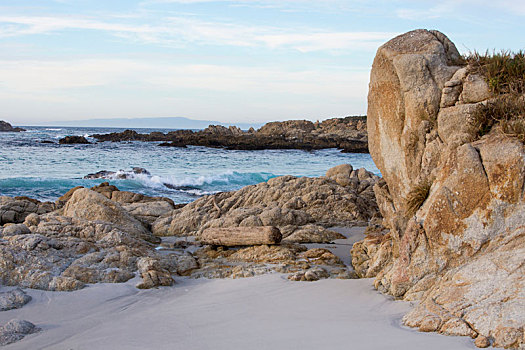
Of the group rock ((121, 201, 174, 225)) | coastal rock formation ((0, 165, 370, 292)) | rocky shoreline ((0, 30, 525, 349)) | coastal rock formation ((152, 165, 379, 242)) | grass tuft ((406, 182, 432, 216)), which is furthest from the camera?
rock ((121, 201, 174, 225))

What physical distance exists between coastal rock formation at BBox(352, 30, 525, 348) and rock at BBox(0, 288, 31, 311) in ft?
16.7

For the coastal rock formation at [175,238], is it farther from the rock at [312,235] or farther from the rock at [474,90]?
the rock at [474,90]

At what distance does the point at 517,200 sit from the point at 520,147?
2.10 ft

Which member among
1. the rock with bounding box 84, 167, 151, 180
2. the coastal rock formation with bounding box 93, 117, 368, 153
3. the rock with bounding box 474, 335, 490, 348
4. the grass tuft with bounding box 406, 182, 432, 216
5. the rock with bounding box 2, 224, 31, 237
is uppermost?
the coastal rock formation with bounding box 93, 117, 368, 153

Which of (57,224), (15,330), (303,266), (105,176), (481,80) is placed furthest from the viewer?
(105,176)

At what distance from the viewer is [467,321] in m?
4.41

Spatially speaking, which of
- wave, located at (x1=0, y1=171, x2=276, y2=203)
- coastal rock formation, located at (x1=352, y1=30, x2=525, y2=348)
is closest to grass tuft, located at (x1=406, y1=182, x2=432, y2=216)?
coastal rock formation, located at (x1=352, y1=30, x2=525, y2=348)

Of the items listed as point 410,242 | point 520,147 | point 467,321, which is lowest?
point 467,321

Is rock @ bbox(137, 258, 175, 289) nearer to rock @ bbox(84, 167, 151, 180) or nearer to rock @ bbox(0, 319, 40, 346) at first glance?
rock @ bbox(0, 319, 40, 346)

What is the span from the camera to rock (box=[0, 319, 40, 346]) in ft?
17.2

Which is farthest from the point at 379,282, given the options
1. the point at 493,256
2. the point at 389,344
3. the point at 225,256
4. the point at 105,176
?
the point at 105,176

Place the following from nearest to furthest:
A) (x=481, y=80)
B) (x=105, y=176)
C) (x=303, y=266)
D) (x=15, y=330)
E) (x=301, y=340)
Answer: (x=301, y=340), (x=15, y=330), (x=481, y=80), (x=303, y=266), (x=105, y=176)

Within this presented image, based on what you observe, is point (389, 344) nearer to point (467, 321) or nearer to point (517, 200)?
point (467, 321)

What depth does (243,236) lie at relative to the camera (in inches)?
374
